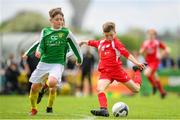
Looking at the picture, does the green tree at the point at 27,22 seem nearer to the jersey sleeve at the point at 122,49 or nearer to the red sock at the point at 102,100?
the jersey sleeve at the point at 122,49

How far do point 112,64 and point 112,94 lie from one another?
629 inches

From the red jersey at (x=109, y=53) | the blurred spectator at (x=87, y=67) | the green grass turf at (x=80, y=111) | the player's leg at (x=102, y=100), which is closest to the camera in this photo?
the player's leg at (x=102, y=100)

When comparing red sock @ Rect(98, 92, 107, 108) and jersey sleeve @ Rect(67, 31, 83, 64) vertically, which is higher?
jersey sleeve @ Rect(67, 31, 83, 64)

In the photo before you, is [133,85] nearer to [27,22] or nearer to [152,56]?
[152,56]

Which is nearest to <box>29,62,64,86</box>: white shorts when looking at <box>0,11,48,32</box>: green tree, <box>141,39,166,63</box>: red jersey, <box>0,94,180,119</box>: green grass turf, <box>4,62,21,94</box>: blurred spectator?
<box>0,94,180,119</box>: green grass turf

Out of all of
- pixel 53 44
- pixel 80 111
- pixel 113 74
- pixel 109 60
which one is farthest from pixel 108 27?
pixel 80 111

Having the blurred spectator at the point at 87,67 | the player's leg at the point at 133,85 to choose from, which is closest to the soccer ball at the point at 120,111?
the player's leg at the point at 133,85

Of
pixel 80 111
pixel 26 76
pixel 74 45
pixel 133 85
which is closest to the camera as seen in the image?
pixel 74 45

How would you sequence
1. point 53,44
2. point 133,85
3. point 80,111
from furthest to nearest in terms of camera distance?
point 80,111 → point 133,85 → point 53,44

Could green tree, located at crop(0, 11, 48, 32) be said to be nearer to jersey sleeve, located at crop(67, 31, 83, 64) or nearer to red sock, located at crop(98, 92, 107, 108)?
jersey sleeve, located at crop(67, 31, 83, 64)

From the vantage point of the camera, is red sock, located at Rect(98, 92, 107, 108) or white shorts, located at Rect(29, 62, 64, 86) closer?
red sock, located at Rect(98, 92, 107, 108)

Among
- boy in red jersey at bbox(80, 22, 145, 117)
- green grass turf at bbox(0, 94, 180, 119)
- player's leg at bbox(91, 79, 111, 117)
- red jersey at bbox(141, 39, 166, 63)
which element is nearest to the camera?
player's leg at bbox(91, 79, 111, 117)

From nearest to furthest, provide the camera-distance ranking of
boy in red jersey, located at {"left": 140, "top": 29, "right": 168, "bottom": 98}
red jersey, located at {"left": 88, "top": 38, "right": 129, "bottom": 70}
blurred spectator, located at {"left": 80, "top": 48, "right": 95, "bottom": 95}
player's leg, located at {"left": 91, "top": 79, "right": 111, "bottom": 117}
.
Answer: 1. player's leg, located at {"left": 91, "top": 79, "right": 111, "bottom": 117}
2. red jersey, located at {"left": 88, "top": 38, "right": 129, "bottom": 70}
3. boy in red jersey, located at {"left": 140, "top": 29, "right": 168, "bottom": 98}
4. blurred spectator, located at {"left": 80, "top": 48, "right": 95, "bottom": 95}

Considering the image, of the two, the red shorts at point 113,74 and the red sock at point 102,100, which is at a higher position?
the red shorts at point 113,74
